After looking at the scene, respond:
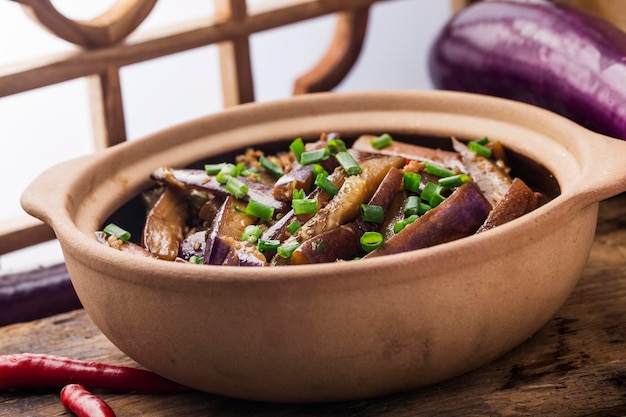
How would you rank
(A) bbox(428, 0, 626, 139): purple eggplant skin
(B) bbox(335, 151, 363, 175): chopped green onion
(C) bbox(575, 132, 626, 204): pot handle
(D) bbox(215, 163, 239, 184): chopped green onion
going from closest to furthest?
(C) bbox(575, 132, 626, 204): pot handle → (B) bbox(335, 151, 363, 175): chopped green onion → (D) bbox(215, 163, 239, 184): chopped green onion → (A) bbox(428, 0, 626, 139): purple eggplant skin

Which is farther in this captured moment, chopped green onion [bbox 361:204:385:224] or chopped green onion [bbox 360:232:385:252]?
chopped green onion [bbox 361:204:385:224]

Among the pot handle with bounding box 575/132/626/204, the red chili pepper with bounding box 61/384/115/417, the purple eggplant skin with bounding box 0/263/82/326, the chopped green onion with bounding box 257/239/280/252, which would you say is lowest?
the purple eggplant skin with bounding box 0/263/82/326

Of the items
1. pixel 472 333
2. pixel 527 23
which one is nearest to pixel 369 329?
pixel 472 333

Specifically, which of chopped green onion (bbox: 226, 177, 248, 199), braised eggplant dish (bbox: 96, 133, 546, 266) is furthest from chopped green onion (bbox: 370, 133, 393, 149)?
chopped green onion (bbox: 226, 177, 248, 199)

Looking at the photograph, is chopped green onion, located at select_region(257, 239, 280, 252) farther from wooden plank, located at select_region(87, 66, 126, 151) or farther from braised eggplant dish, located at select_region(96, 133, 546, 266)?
wooden plank, located at select_region(87, 66, 126, 151)

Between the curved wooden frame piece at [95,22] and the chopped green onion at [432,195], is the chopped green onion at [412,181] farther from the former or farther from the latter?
the curved wooden frame piece at [95,22]

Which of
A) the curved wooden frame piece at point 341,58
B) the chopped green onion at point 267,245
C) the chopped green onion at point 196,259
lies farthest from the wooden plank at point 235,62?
the chopped green onion at point 267,245
